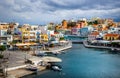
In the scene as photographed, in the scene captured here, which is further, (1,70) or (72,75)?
(72,75)

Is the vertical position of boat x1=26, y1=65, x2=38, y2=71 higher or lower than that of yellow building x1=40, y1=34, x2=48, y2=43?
lower

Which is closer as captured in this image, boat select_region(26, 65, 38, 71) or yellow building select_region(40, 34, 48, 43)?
boat select_region(26, 65, 38, 71)

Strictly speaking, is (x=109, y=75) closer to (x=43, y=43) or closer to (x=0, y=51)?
(x=0, y=51)

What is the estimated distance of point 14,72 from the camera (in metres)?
18.8

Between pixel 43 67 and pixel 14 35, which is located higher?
pixel 14 35

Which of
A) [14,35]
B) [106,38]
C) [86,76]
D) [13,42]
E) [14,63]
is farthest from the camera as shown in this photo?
[106,38]

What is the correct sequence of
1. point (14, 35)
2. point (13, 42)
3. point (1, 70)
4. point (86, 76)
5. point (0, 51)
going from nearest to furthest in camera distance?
point (1, 70) < point (86, 76) < point (0, 51) < point (13, 42) < point (14, 35)

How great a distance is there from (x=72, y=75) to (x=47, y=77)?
7.41 ft

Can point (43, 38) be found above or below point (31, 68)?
above

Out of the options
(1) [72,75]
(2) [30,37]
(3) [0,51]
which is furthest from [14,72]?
(2) [30,37]

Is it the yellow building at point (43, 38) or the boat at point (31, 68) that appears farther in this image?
the yellow building at point (43, 38)

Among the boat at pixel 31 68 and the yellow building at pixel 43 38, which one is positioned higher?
the yellow building at pixel 43 38

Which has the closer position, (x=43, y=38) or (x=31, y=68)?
(x=31, y=68)

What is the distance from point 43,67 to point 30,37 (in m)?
18.6
